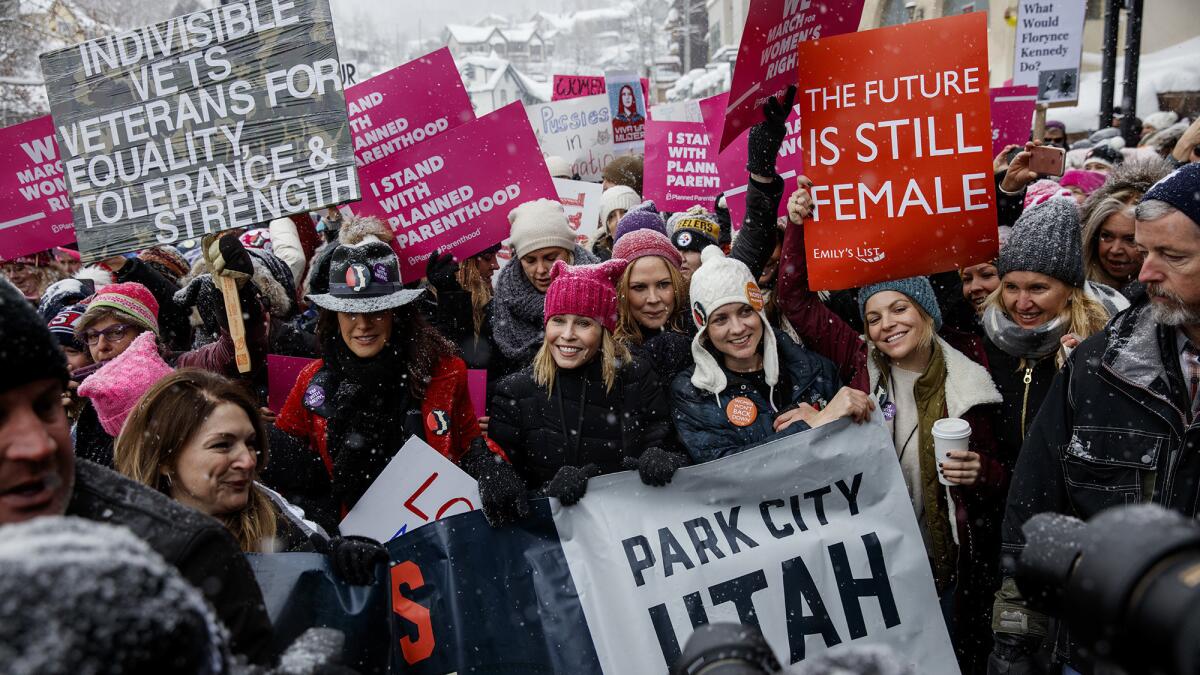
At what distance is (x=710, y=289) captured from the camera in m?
3.46

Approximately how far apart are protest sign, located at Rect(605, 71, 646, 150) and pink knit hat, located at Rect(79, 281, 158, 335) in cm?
754

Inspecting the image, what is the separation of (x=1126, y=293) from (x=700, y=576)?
2.57 m

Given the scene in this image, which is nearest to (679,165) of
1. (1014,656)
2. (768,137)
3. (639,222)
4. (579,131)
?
(639,222)

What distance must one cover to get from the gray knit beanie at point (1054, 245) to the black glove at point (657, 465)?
1683 mm

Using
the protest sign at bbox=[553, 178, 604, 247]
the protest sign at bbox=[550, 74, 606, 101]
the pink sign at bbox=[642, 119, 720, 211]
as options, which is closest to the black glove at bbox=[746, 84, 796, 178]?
the pink sign at bbox=[642, 119, 720, 211]

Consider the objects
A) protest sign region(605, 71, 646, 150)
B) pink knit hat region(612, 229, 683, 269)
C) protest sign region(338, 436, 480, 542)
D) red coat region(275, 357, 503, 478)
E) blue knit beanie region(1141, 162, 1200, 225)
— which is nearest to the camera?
blue knit beanie region(1141, 162, 1200, 225)

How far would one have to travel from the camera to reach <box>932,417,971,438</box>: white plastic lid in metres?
2.83

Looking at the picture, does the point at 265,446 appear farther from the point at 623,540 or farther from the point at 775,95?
the point at 775,95

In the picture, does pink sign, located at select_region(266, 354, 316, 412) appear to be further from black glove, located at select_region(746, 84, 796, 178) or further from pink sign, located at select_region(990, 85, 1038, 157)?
pink sign, located at select_region(990, 85, 1038, 157)

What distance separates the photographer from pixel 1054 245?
3330 mm

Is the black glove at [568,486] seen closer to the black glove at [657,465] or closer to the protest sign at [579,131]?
the black glove at [657,465]

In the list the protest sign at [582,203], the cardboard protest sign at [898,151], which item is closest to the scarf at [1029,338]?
the cardboard protest sign at [898,151]

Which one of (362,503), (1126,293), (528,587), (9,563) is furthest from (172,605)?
(1126,293)

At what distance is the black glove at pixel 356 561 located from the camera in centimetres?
240
